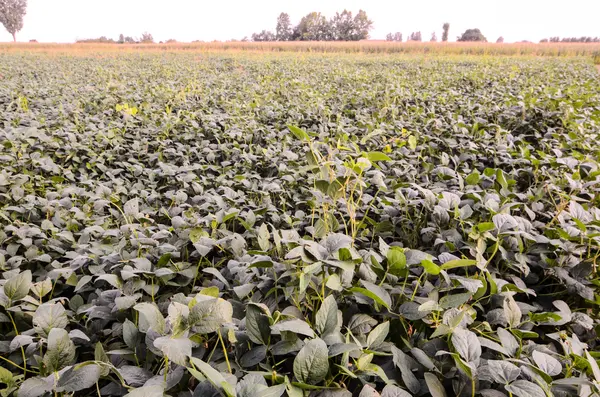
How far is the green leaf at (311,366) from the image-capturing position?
76 cm

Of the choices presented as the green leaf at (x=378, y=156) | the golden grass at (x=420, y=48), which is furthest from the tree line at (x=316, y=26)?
the green leaf at (x=378, y=156)

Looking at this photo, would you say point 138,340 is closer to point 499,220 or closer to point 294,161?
point 499,220

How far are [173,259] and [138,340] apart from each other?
0.56 m

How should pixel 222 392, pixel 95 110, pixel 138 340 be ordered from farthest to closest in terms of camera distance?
pixel 95 110, pixel 138 340, pixel 222 392

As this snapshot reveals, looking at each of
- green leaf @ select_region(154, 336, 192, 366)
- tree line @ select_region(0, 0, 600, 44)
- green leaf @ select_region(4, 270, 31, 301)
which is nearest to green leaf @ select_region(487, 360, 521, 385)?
green leaf @ select_region(154, 336, 192, 366)

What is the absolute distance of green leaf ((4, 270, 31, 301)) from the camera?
3.65ft

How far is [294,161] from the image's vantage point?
9.49ft

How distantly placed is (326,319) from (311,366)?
16 centimetres

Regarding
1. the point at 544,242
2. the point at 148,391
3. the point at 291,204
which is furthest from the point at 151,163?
the point at 544,242

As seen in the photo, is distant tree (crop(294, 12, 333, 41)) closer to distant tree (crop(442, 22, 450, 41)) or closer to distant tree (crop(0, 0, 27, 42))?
distant tree (crop(442, 22, 450, 41))

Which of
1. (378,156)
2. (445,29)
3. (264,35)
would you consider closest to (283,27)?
(264,35)

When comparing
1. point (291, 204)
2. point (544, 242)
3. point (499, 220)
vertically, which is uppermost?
point (499, 220)

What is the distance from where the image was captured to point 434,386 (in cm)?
82

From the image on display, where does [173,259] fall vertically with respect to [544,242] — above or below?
below
